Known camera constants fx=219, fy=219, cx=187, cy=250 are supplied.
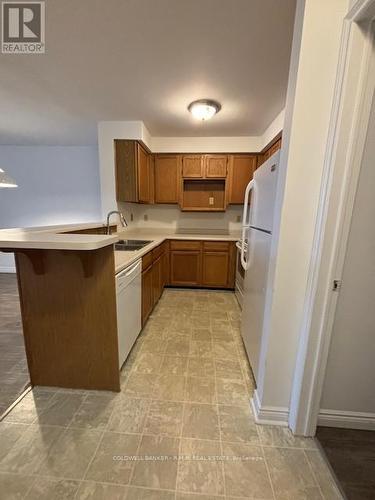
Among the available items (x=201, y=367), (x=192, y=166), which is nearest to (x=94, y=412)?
(x=201, y=367)

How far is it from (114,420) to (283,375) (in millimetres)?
1071

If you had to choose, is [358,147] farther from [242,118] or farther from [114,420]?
[242,118]

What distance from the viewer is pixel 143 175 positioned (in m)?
3.32

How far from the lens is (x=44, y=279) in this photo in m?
1.44

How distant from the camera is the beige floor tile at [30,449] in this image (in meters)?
1.09

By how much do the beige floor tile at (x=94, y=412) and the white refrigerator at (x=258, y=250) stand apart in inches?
40.2

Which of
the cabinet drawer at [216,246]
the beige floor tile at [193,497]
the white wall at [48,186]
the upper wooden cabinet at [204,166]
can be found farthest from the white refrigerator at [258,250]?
the white wall at [48,186]

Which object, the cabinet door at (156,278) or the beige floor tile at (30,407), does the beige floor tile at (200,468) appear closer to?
the beige floor tile at (30,407)

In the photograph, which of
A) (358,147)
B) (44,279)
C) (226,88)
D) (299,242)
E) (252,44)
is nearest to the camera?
(358,147)

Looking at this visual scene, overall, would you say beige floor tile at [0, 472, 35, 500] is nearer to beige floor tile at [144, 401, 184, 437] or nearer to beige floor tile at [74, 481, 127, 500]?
beige floor tile at [74, 481, 127, 500]

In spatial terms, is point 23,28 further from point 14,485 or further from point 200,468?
point 200,468

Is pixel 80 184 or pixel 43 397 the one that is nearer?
pixel 43 397

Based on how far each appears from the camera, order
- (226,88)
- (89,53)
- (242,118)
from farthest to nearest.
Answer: (242,118)
(226,88)
(89,53)

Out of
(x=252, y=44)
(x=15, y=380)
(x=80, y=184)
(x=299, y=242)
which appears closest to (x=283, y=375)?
(x=299, y=242)
